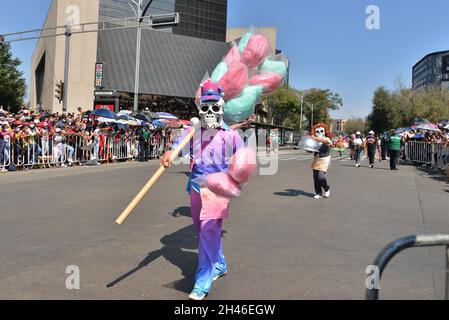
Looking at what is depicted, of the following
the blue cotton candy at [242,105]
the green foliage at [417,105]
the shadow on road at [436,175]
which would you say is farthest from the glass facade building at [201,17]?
the blue cotton candy at [242,105]

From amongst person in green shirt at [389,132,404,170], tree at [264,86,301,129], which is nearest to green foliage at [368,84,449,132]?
tree at [264,86,301,129]

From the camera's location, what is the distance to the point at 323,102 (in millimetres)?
80562

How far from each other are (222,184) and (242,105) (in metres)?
1.44

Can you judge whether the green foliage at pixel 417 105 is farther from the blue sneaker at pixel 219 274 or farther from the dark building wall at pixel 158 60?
the blue sneaker at pixel 219 274

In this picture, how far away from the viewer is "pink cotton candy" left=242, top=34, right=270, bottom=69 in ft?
17.2

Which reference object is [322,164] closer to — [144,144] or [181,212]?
[181,212]

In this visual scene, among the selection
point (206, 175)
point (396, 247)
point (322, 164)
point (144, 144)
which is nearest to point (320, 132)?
point (322, 164)

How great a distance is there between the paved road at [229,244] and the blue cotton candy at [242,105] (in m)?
1.60

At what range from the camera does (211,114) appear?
14.2 ft

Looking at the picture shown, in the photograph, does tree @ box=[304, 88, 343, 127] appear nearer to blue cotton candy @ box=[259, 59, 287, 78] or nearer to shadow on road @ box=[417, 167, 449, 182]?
shadow on road @ box=[417, 167, 449, 182]

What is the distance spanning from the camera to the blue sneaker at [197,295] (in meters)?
3.90

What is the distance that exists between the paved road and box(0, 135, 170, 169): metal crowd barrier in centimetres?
391

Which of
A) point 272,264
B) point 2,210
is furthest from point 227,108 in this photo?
point 2,210

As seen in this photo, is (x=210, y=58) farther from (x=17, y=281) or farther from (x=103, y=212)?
(x=17, y=281)
